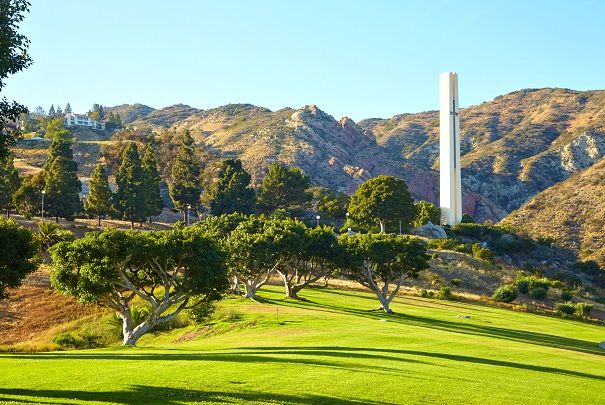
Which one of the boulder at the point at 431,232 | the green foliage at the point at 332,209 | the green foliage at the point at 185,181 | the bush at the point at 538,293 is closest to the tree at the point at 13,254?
the bush at the point at 538,293

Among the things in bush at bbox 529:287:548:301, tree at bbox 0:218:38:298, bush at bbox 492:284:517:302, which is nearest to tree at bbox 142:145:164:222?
bush at bbox 492:284:517:302

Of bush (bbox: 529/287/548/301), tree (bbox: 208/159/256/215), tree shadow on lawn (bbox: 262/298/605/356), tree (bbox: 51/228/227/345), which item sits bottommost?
bush (bbox: 529/287/548/301)

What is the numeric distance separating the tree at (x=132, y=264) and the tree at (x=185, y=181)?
233 ft

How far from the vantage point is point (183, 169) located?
114 metres

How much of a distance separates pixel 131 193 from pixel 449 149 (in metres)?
58.0

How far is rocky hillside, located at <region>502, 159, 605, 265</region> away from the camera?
121 m

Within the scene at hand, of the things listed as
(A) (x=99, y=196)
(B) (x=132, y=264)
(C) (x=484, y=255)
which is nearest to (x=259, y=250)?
(B) (x=132, y=264)

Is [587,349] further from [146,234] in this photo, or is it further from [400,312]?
[146,234]

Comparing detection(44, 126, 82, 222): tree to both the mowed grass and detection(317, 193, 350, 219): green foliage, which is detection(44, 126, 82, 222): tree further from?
the mowed grass

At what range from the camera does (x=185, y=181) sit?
114m

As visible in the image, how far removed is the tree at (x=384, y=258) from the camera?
167 ft

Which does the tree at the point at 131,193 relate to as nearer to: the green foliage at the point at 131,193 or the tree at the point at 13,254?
the green foliage at the point at 131,193

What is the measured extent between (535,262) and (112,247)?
91.0m

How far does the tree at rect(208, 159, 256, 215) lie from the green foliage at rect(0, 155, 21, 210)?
29.4 metres
